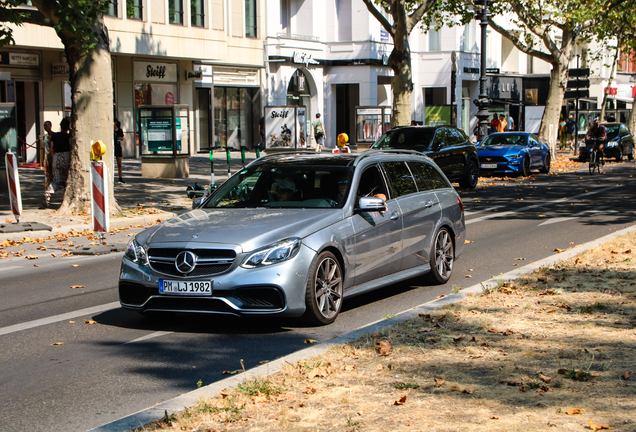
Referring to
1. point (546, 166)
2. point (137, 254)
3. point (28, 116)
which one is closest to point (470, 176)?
point (546, 166)

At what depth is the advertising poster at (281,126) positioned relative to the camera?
89.5ft

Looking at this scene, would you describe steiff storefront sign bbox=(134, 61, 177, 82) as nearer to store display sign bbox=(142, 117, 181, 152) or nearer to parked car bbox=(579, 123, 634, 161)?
store display sign bbox=(142, 117, 181, 152)

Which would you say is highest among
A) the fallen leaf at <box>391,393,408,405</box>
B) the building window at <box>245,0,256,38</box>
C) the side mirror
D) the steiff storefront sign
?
the building window at <box>245,0,256,38</box>

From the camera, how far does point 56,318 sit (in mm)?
8023

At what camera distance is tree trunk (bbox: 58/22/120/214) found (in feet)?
54.1

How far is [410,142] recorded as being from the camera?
2322 cm

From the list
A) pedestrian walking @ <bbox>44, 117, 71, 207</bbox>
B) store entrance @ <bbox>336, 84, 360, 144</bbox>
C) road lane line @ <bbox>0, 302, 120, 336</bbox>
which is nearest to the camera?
road lane line @ <bbox>0, 302, 120, 336</bbox>

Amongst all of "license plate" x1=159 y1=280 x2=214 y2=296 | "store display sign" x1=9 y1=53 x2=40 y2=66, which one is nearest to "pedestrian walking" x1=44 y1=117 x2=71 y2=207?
"license plate" x1=159 y1=280 x2=214 y2=296

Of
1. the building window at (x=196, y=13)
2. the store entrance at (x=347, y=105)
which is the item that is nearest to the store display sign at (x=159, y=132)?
the building window at (x=196, y=13)

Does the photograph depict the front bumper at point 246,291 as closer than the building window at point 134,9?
Yes

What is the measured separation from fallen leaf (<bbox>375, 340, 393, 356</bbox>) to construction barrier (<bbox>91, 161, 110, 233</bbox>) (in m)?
7.75

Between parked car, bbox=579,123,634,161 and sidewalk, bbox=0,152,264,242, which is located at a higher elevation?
parked car, bbox=579,123,634,161

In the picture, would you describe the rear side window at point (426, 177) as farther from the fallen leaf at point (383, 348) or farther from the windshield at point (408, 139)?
the windshield at point (408, 139)

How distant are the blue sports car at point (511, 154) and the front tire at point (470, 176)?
3.46 meters
